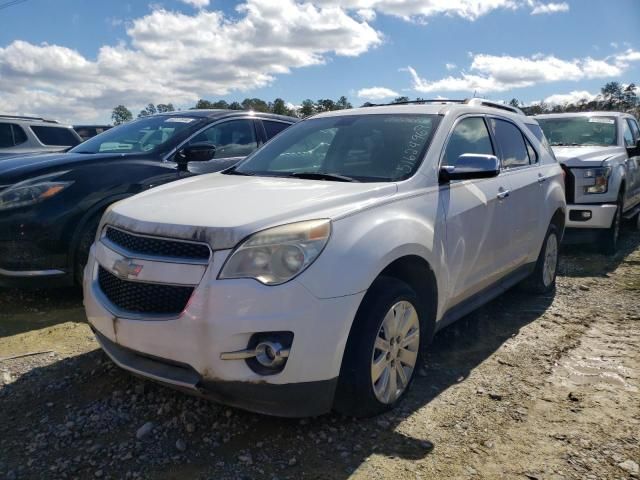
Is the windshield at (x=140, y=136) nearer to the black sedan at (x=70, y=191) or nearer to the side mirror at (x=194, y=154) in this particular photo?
the black sedan at (x=70, y=191)

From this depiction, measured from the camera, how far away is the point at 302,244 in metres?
2.52

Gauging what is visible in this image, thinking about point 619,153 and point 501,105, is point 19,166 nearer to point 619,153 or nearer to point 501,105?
point 501,105

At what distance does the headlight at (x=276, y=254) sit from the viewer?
2.46m

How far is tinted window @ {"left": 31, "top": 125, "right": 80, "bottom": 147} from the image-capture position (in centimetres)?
1046

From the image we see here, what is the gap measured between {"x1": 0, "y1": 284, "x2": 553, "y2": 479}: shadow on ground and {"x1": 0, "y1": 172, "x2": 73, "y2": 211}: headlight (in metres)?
1.50

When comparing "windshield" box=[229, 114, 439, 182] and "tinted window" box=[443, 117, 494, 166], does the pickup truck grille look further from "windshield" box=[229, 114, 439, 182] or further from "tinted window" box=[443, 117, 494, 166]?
"windshield" box=[229, 114, 439, 182]

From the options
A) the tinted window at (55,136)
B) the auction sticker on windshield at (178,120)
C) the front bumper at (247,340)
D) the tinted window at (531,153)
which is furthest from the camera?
the tinted window at (55,136)

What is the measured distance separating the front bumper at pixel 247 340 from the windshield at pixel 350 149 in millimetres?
1130

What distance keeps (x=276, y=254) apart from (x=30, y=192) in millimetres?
2894

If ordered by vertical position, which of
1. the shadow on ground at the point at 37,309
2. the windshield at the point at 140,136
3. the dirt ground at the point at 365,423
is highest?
the windshield at the point at 140,136

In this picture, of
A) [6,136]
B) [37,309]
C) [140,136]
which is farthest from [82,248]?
[6,136]

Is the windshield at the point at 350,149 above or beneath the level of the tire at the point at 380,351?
above

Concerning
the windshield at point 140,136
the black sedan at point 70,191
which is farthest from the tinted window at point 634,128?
the windshield at point 140,136

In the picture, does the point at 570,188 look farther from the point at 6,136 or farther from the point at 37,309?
the point at 6,136
